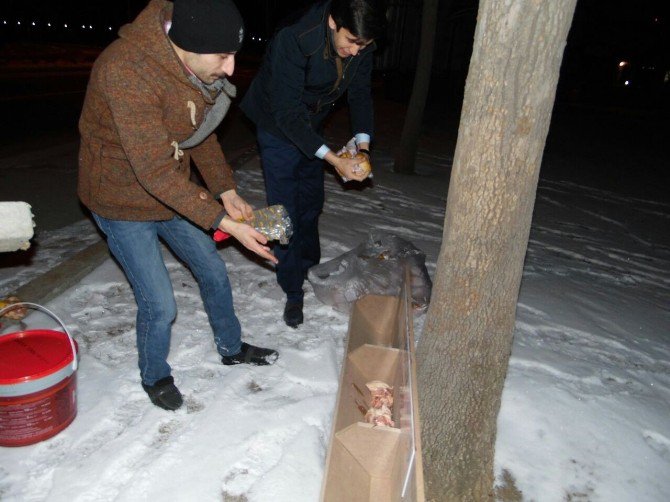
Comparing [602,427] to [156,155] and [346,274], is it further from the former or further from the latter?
→ [156,155]

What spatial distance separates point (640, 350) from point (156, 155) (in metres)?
3.51

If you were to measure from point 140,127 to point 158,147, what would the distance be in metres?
0.10

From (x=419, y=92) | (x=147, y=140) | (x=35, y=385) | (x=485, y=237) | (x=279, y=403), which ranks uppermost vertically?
(x=419, y=92)

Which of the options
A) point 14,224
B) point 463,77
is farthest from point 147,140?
point 463,77

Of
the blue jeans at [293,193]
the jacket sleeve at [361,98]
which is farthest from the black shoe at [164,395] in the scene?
the jacket sleeve at [361,98]

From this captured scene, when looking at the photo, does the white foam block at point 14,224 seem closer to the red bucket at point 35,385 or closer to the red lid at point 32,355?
the red bucket at point 35,385

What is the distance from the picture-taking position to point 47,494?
2049 mm

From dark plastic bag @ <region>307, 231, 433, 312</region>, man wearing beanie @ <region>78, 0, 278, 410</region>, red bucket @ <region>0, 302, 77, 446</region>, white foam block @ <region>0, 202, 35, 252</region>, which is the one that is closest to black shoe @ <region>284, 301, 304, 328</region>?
dark plastic bag @ <region>307, 231, 433, 312</region>

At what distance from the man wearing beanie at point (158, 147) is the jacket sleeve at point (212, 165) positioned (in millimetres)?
10

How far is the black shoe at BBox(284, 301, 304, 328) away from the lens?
3.39 metres

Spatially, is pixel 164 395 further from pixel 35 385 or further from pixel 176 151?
pixel 176 151

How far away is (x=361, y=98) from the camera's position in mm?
3473

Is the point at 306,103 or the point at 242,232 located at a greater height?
the point at 306,103

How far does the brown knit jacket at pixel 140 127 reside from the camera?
1.91 meters
